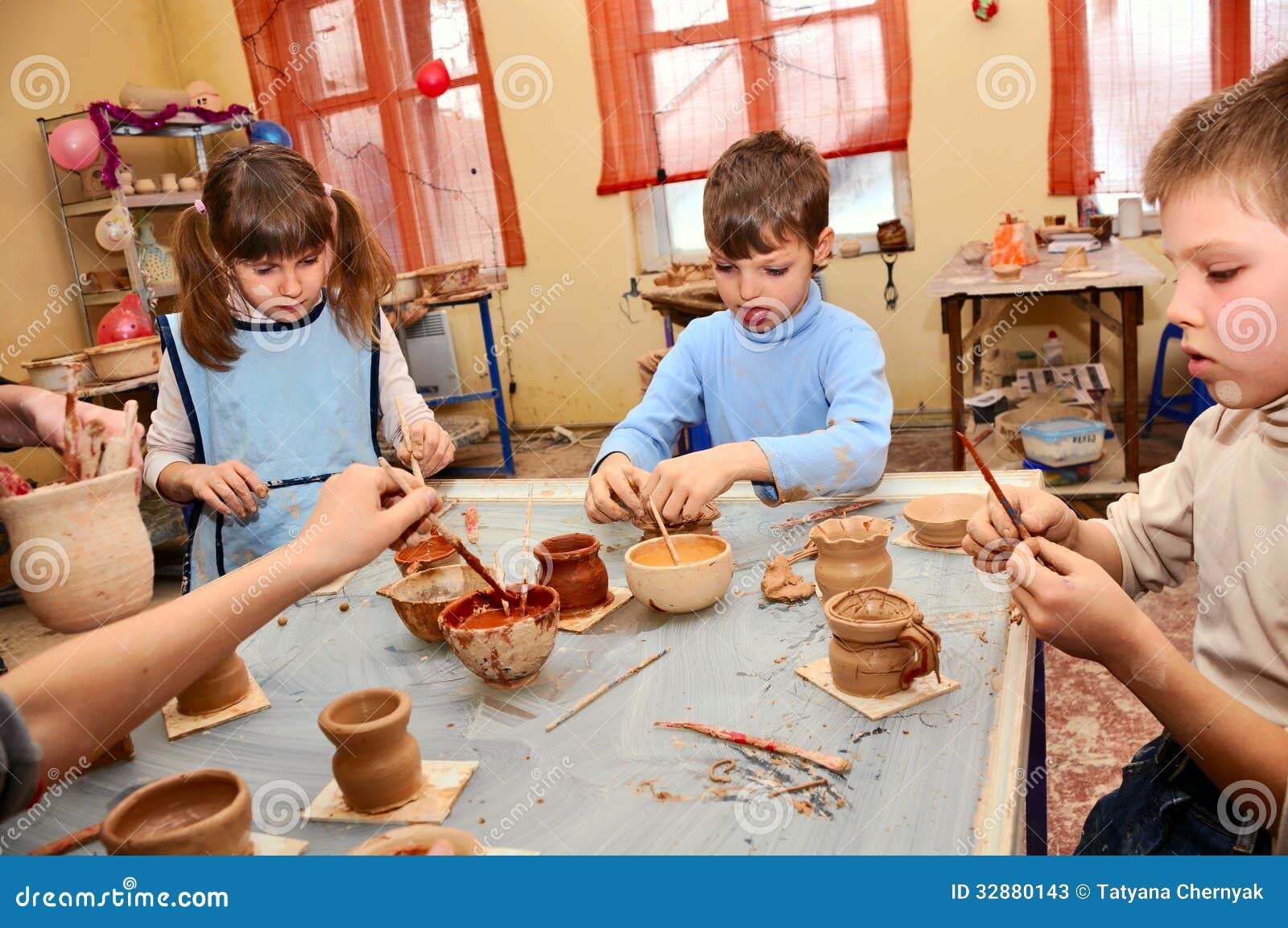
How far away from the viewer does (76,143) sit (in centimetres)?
510

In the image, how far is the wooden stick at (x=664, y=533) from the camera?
4.89 ft

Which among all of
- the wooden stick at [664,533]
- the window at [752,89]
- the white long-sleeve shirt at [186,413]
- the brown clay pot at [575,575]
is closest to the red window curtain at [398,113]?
the window at [752,89]

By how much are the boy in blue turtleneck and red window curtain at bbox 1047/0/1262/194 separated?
3150 mm

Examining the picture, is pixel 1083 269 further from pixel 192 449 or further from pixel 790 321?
pixel 192 449

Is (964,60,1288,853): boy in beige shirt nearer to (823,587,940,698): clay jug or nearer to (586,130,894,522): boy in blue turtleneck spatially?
(823,587,940,698): clay jug

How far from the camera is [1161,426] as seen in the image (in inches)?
193

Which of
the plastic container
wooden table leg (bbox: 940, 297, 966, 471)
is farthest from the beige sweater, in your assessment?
wooden table leg (bbox: 940, 297, 966, 471)

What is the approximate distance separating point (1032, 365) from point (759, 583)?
13.3 feet

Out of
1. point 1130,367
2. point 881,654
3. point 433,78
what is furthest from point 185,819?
point 433,78

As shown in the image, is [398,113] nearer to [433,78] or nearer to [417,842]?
[433,78]

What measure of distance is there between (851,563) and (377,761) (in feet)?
2.27

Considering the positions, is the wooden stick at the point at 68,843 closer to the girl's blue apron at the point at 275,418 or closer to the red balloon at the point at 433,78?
the girl's blue apron at the point at 275,418

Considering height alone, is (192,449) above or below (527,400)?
above
